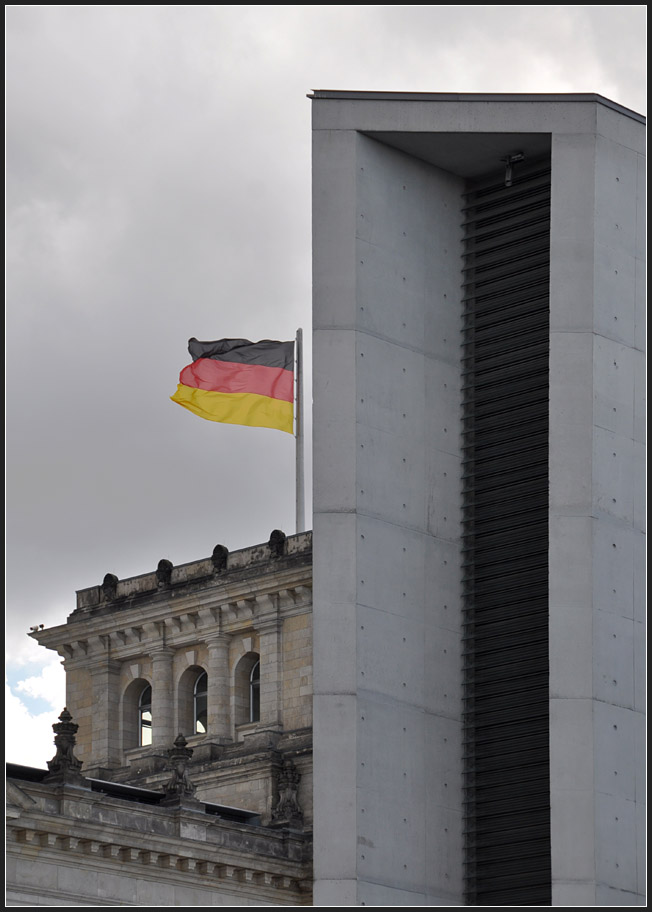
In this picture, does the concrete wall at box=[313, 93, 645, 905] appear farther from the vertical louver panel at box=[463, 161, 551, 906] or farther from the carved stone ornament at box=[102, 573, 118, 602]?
the carved stone ornament at box=[102, 573, 118, 602]

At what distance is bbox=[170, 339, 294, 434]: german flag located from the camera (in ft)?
241

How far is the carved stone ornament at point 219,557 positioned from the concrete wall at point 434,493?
56.7 feet

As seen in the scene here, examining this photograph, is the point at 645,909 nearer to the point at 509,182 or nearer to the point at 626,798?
the point at 626,798

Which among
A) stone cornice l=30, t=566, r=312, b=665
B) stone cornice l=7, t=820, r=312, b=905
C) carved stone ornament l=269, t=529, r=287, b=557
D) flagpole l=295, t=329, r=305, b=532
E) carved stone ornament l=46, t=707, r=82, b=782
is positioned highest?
flagpole l=295, t=329, r=305, b=532

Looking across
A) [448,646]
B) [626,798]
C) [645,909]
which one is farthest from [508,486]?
[645,909]

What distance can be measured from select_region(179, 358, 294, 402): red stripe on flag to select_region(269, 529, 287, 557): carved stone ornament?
15.2ft

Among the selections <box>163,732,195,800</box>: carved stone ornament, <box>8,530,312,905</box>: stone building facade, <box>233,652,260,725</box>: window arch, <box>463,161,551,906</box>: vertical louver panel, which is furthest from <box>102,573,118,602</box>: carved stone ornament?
<box>463,161,551,906</box>: vertical louver panel

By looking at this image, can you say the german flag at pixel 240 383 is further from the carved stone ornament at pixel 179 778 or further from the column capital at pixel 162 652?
the carved stone ornament at pixel 179 778

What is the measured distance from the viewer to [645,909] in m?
53.5

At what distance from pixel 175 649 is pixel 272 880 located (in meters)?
A: 14.4

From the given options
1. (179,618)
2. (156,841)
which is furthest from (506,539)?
(179,618)

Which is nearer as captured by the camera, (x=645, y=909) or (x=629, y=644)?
(x=645, y=909)

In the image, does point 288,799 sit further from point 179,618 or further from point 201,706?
point 179,618

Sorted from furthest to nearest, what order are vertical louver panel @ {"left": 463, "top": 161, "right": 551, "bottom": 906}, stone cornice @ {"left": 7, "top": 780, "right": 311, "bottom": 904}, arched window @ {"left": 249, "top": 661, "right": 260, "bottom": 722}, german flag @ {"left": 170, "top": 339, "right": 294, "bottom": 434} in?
arched window @ {"left": 249, "top": 661, "right": 260, "bottom": 722}
german flag @ {"left": 170, "top": 339, "right": 294, "bottom": 434}
vertical louver panel @ {"left": 463, "top": 161, "right": 551, "bottom": 906}
stone cornice @ {"left": 7, "top": 780, "right": 311, "bottom": 904}
